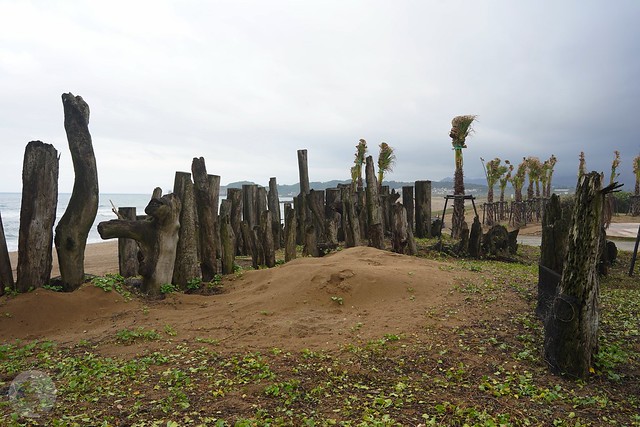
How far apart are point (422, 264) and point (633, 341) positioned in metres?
4.48

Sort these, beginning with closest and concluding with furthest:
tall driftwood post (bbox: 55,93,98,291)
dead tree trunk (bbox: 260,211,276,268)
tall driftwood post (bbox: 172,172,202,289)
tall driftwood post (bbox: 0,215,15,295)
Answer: tall driftwood post (bbox: 0,215,15,295) < tall driftwood post (bbox: 55,93,98,291) < tall driftwood post (bbox: 172,172,202,289) < dead tree trunk (bbox: 260,211,276,268)

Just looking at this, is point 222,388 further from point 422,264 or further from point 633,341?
point 422,264

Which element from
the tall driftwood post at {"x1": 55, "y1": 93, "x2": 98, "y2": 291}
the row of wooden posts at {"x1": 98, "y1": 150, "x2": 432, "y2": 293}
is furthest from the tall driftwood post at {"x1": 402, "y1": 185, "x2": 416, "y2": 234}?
the tall driftwood post at {"x1": 55, "y1": 93, "x2": 98, "y2": 291}

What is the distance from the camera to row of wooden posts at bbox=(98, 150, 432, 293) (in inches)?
316

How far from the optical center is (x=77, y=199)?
301 inches

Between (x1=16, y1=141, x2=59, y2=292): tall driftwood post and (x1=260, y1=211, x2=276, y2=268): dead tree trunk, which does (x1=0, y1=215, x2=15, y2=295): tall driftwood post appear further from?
(x1=260, y1=211, x2=276, y2=268): dead tree trunk

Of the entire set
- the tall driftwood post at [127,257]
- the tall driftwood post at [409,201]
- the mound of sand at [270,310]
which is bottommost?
the mound of sand at [270,310]

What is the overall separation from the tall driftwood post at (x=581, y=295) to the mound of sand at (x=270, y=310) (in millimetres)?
1903

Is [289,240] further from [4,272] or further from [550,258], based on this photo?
[550,258]

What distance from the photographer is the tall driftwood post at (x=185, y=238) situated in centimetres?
852

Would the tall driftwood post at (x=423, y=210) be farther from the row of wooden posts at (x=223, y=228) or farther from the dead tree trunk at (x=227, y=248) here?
the dead tree trunk at (x=227, y=248)

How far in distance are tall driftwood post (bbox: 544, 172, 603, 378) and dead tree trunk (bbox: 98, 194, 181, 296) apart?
21.4 feet

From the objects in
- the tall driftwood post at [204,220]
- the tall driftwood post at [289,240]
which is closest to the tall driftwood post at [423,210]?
the tall driftwood post at [289,240]

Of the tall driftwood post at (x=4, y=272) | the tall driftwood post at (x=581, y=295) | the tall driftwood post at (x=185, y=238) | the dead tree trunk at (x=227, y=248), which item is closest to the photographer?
the tall driftwood post at (x=581, y=295)
